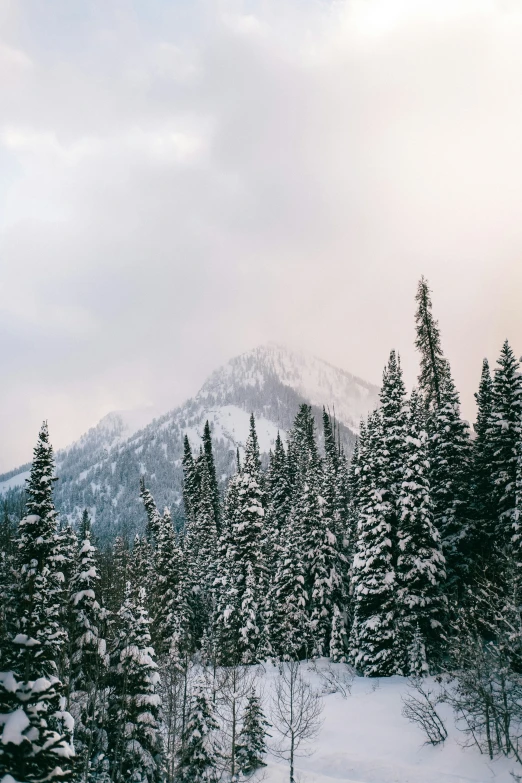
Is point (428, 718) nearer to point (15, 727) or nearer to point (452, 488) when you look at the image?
point (452, 488)

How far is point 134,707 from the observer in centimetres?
2327

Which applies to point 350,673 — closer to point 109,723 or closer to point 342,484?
point 109,723

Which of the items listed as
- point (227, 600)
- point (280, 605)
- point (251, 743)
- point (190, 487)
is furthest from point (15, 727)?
point (190, 487)

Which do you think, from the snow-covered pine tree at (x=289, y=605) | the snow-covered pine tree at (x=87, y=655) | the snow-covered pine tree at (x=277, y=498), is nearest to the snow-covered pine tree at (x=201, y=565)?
the snow-covered pine tree at (x=277, y=498)

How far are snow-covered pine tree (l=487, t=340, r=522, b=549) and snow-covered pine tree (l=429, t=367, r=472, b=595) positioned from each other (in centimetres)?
290

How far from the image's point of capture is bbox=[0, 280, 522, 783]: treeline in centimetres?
2062

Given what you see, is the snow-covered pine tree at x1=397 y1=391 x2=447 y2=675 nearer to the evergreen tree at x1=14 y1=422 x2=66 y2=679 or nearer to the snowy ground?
the snowy ground

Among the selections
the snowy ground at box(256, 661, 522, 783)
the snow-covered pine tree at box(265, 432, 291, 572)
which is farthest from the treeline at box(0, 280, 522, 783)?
the snow-covered pine tree at box(265, 432, 291, 572)

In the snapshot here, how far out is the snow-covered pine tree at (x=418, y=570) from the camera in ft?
101

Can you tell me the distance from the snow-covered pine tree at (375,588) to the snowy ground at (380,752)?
1663mm

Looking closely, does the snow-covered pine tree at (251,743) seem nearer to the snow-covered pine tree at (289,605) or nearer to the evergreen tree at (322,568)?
the snow-covered pine tree at (289,605)

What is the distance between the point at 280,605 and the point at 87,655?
20.0 m

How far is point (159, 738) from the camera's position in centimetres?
2370

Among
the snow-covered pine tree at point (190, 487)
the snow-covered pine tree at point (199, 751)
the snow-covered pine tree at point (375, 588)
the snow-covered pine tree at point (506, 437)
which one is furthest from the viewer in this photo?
the snow-covered pine tree at point (190, 487)
